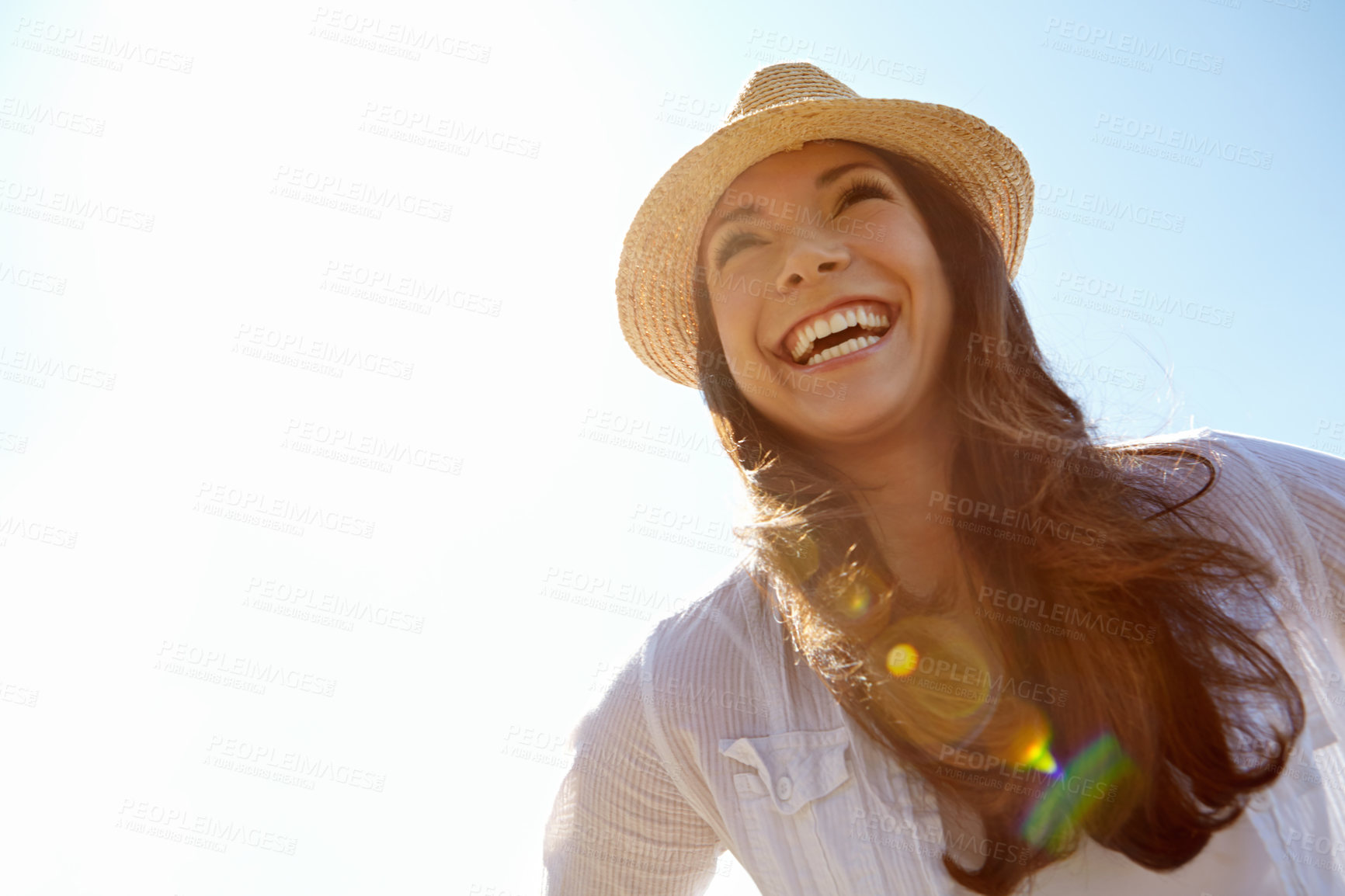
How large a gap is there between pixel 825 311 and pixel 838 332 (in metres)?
0.07

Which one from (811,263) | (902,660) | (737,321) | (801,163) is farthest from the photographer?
(801,163)

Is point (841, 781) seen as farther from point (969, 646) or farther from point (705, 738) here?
point (969, 646)

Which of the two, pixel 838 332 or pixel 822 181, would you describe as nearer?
pixel 838 332

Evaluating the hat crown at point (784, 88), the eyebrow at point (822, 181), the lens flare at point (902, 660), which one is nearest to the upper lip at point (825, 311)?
the eyebrow at point (822, 181)

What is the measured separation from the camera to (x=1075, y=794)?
1.77 m

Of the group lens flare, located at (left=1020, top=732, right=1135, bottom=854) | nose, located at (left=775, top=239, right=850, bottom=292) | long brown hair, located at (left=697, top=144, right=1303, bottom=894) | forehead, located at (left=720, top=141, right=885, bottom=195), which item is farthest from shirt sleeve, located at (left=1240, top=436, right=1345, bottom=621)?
forehead, located at (left=720, top=141, right=885, bottom=195)

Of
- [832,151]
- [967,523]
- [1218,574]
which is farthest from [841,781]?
[832,151]

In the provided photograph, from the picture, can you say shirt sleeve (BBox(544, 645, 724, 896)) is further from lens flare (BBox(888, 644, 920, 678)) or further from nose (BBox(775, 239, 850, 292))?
nose (BBox(775, 239, 850, 292))

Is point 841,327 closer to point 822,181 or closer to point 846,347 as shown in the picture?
point 846,347

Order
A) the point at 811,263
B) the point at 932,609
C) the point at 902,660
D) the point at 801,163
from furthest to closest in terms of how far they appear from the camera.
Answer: the point at 801,163 < the point at 811,263 < the point at 932,609 < the point at 902,660

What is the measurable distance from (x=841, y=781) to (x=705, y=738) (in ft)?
1.09

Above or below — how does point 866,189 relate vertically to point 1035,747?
above

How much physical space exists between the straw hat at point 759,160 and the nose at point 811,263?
17.1 inches

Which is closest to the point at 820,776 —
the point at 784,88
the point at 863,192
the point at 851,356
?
the point at 851,356
